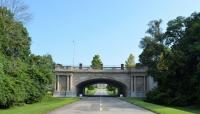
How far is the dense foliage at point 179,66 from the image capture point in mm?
62125

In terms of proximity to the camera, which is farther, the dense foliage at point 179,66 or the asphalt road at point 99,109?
the dense foliage at point 179,66

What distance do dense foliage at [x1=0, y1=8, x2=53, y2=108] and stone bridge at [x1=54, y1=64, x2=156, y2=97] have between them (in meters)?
25.3

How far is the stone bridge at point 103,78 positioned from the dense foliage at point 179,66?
427 inches

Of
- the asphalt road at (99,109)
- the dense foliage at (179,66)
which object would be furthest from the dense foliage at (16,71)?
the dense foliage at (179,66)

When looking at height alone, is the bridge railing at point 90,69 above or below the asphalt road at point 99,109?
above

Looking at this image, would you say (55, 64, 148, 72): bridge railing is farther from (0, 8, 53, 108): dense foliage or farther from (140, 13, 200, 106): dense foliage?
(0, 8, 53, 108): dense foliage

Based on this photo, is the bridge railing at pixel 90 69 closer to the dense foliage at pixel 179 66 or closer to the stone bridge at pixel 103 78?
the stone bridge at pixel 103 78

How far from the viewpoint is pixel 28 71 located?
54.6 meters

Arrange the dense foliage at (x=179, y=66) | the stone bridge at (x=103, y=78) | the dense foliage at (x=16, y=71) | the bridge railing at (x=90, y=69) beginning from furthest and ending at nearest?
the bridge railing at (x=90, y=69) → the stone bridge at (x=103, y=78) → the dense foliage at (x=179, y=66) → the dense foliage at (x=16, y=71)

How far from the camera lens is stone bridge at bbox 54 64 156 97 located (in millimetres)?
89000

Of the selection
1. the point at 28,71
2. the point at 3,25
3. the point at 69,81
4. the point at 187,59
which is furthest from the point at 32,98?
the point at 69,81

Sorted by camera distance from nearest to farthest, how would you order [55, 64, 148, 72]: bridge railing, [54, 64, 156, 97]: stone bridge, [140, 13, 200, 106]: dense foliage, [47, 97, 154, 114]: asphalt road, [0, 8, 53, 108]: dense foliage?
1. [47, 97, 154, 114]: asphalt road
2. [0, 8, 53, 108]: dense foliage
3. [140, 13, 200, 106]: dense foliage
4. [54, 64, 156, 97]: stone bridge
5. [55, 64, 148, 72]: bridge railing

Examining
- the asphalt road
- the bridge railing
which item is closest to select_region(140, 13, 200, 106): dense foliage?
the bridge railing

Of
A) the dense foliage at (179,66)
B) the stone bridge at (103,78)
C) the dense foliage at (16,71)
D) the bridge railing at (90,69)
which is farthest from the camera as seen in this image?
the bridge railing at (90,69)
